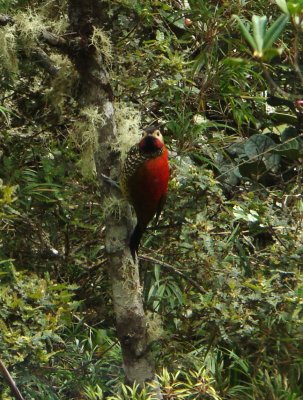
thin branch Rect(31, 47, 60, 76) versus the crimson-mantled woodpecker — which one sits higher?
thin branch Rect(31, 47, 60, 76)

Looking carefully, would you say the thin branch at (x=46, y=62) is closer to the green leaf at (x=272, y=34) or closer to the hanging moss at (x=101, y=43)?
the hanging moss at (x=101, y=43)

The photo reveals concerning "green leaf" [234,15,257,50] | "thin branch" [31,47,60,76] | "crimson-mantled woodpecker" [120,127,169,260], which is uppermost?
"green leaf" [234,15,257,50]

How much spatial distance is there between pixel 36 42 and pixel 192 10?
723 mm

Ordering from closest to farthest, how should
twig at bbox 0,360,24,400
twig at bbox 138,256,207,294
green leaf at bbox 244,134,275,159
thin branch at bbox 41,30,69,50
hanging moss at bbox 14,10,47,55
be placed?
1. twig at bbox 0,360,24,400
2. thin branch at bbox 41,30,69,50
3. hanging moss at bbox 14,10,47,55
4. twig at bbox 138,256,207,294
5. green leaf at bbox 244,134,275,159

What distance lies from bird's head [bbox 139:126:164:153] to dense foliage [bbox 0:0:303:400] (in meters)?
0.18

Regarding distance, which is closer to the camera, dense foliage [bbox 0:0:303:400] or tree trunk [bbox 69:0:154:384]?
tree trunk [bbox 69:0:154:384]

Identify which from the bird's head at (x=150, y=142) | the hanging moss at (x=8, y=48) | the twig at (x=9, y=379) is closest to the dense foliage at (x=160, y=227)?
the hanging moss at (x=8, y=48)

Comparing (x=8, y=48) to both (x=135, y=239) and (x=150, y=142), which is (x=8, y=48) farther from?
(x=135, y=239)

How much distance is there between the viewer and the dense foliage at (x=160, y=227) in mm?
3150

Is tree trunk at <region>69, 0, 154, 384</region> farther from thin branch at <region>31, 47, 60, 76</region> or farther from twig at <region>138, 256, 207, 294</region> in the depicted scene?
twig at <region>138, 256, 207, 294</region>

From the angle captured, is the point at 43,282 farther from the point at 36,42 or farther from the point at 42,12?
the point at 42,12

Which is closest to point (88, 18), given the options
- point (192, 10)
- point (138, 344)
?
point (192, 10)

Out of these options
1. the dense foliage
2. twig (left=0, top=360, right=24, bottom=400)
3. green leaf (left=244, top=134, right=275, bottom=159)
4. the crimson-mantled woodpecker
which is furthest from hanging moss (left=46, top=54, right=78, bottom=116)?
twig (left=0, top=360, right=24, bottom=400)

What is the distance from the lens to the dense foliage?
315cm
